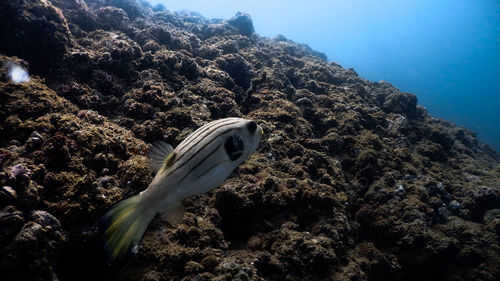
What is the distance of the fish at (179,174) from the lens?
1.55 metres

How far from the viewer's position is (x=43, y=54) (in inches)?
210

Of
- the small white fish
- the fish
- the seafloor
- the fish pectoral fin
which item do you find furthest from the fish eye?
the small white fish

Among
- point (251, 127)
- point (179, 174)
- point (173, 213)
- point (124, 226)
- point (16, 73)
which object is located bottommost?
point (16, 73)

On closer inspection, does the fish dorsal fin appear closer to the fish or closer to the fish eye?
the fish

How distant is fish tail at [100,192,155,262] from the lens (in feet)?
5.05

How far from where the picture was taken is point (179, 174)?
159 cm

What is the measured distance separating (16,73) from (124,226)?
14.2 feet

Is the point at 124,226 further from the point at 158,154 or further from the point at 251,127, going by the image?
the point at 251,127

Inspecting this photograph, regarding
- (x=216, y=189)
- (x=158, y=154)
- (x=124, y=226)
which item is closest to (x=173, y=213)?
(x=124, y=226)

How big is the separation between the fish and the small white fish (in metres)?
3.90

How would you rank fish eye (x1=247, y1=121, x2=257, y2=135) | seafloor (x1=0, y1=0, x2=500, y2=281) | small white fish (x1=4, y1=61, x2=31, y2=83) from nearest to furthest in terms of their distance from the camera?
fish eye (x1=247, y1=121, x2=257, y2=135) < seafloor (x1=0, y1=0, x2=500, y2=281) < small white fish (x1=4, y1=61, x2=31, y2=83)

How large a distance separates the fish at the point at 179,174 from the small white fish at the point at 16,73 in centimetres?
390

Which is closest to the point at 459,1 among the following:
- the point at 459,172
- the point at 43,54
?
the point at 459,172

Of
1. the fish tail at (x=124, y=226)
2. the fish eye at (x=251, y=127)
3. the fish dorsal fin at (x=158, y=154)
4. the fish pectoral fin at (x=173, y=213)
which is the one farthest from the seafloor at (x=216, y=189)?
the fish eye at (x=251, y=127)
